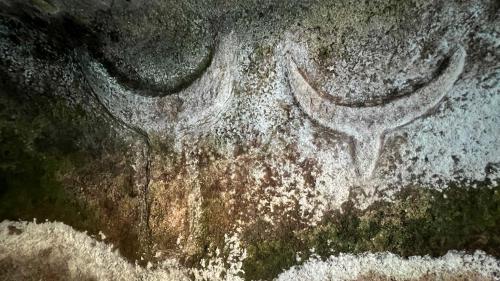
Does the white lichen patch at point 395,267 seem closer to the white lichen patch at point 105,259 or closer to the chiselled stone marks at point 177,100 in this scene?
the white lichen patch at point 105,259

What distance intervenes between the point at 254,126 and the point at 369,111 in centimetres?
113

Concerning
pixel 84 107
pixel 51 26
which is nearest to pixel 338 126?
pixel 84 107

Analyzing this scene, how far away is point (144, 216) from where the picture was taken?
17.5 ft

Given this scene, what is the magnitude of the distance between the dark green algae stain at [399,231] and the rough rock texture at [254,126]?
0.01m

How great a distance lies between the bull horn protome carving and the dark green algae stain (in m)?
0.46

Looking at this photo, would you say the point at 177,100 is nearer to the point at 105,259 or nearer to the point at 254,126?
the point at 254,126

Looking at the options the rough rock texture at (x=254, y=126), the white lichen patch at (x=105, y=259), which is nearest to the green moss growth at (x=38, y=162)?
the rough rock texture at (x=254, y=126)

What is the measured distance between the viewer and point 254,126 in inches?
205

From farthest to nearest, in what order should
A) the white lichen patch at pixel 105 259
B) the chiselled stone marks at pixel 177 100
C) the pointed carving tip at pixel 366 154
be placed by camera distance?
the chiselled stone marks at pixel 177 100, the white lichen patch at pixel 105 259, the pointed carving tip at pixel 366 154

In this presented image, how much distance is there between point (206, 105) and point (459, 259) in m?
2.81

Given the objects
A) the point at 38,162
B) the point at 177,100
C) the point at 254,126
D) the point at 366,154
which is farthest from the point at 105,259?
the point at 366,154

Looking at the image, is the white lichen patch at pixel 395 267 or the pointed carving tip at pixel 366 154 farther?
the pointed carving tip at pixel 366 154

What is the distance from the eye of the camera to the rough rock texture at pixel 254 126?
4758mm

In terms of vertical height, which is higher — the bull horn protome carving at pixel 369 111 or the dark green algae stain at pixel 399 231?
the bull horn protome carving at pixel 369 111
